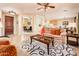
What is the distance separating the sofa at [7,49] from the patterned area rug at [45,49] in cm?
14

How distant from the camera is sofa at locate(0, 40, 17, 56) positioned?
6.09ft

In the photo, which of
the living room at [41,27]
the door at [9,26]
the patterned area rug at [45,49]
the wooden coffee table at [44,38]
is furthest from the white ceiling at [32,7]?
the patterned area rug at [45,49]

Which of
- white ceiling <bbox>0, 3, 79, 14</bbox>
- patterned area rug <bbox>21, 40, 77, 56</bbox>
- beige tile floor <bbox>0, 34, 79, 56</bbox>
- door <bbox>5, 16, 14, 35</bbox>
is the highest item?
white ceiling <bbox>0, 3, 79, 14</bbox>

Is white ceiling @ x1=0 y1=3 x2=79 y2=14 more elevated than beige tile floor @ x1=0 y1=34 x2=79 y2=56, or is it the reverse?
white ceiling @ x1=0 y1=3 x2=79 y2=14

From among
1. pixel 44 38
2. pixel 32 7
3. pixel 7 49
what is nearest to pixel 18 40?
pixel 7 49

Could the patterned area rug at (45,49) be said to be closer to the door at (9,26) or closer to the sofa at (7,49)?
the sofa at (7,49)

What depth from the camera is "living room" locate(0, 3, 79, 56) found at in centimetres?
189

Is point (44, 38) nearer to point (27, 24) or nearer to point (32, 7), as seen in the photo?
point (27, 24)

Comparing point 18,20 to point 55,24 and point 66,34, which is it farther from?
point 66,34

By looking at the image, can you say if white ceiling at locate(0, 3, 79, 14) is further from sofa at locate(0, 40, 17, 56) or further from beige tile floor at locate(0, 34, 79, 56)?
sofa at locate(0, 40, 17, 56)

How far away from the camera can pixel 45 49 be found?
1.95 m

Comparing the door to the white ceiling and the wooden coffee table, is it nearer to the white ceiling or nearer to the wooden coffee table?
the white ceiling

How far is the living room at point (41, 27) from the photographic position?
1891mm

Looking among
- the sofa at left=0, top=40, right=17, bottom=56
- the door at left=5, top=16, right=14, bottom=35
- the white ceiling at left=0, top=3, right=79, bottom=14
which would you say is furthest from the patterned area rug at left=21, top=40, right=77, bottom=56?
the white ceiling at left=0, top=3, right=79, bottom=14
